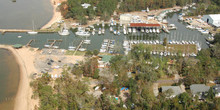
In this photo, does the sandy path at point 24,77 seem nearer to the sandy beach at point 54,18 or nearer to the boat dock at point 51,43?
the boat dock at point 51,43

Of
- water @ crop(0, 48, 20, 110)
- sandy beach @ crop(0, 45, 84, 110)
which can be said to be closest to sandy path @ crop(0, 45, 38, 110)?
sandy beach @ crop(0, 45, 84, 110)

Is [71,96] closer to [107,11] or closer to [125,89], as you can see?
[125,89]

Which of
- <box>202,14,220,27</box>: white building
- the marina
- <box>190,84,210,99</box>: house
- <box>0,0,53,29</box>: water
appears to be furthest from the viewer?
<box>0,0,53,29</box>: water

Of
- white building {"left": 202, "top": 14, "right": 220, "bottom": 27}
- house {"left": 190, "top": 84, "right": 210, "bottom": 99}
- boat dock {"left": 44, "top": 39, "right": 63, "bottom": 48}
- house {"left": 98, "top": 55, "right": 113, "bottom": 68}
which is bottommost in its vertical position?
house {"left": 190, "top": 84, "right": 210, "bottom": 99}

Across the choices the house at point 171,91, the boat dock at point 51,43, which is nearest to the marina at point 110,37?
the boat dock at point 51,43

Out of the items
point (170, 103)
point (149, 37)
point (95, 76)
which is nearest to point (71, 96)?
point (95, 76)

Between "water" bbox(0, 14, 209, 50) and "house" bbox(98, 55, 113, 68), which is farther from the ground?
"water" bbox(0, 14, 209, 50)

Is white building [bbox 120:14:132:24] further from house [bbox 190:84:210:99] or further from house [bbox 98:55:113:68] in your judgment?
house [bbox 190:84:210:99]
